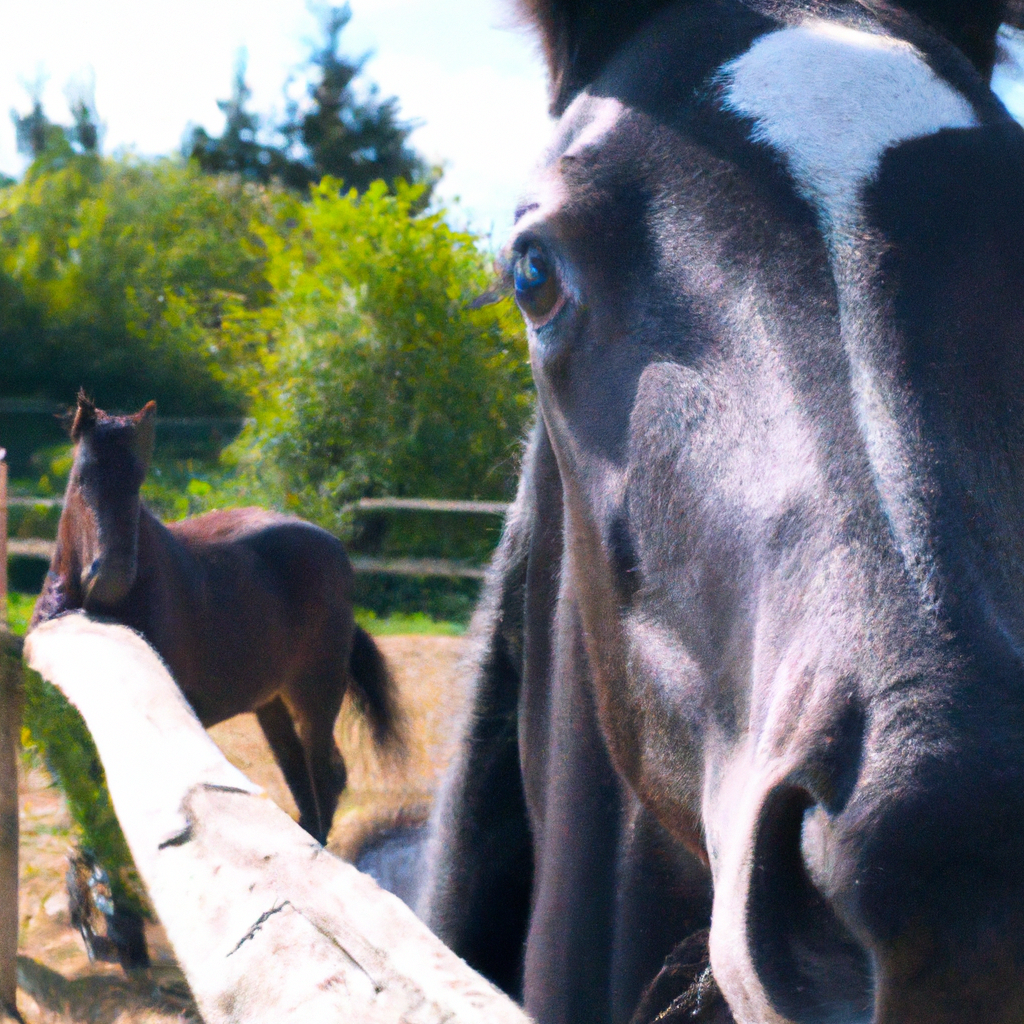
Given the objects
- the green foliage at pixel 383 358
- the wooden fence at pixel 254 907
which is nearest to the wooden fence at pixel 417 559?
the green foliage at pixel 383 358

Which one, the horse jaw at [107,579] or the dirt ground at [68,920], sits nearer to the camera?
the dirt ground at [68,920]

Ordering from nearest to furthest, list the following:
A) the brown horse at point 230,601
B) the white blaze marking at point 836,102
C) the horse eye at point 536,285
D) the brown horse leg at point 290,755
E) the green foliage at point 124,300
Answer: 1. the white blaze marking at point 836,102
2. the horse eye at point 536,285
3. the brown horse at point 230,601
4. the brown horse leg at point 290,755
5. the green foliage at point 124,300

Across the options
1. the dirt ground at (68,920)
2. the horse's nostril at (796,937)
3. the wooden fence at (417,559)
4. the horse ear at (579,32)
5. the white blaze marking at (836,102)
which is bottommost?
the dirt ground at (68,920)

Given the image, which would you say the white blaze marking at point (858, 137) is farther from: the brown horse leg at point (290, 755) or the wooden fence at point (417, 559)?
the wooden fence at point (417, 559)

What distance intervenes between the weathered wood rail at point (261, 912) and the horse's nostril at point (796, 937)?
25 centimetres

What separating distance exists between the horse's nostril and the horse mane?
42.8 inches

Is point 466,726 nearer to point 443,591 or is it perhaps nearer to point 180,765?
point 180,765

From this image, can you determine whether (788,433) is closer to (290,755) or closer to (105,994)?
(105,994)

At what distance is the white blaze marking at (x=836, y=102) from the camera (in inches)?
37.6

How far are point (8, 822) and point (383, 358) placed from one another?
22.1ft

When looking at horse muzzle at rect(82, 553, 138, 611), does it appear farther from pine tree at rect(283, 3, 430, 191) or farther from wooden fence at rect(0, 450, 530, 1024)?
pine tree at rect(283, 3, 430, 191)

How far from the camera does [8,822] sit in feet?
8.80

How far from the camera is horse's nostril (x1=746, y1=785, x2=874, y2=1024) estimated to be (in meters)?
0.73

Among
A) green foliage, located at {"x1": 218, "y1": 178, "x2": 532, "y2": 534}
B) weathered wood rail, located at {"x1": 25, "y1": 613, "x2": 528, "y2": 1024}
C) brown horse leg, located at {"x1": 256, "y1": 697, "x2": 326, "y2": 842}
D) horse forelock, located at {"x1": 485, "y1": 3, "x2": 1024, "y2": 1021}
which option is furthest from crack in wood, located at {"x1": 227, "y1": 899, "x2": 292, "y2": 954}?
green foliage, located at {"x1": 218, "y1": 178, "x2": 532, "y2": 534}
